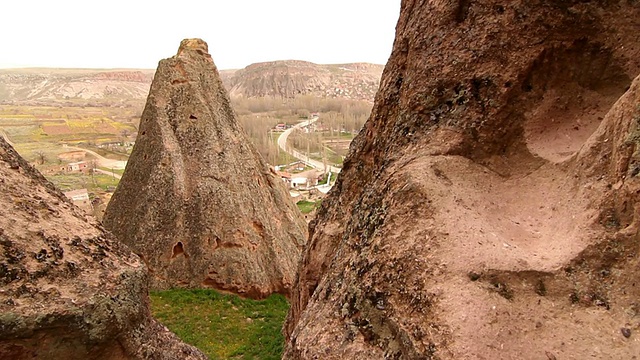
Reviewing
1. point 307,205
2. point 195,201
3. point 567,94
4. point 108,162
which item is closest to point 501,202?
point 567,94

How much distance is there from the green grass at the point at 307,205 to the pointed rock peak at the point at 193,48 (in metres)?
29.5

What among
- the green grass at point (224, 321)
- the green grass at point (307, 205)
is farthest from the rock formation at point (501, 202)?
the green grass at point (307, 205)

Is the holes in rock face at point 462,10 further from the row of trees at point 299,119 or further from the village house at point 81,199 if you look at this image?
the row of trees at point 299,119

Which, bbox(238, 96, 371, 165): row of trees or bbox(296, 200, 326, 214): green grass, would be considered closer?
bbox(296, 200, 326, 214): green grass

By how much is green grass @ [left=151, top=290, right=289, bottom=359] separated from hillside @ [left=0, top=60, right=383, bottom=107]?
447ft

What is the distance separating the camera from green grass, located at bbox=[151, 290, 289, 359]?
10854 mm

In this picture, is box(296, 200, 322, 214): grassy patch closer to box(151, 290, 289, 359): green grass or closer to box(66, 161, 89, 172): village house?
box(66, 161, 89, 172): village house

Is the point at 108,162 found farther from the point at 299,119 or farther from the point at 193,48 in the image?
the point at 299,119

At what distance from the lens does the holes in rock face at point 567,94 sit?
17.5 ft

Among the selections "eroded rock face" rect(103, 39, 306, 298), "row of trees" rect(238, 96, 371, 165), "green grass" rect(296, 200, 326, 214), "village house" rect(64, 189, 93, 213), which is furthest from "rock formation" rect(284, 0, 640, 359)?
"row of trees" rect(238, 96, 371, 165)

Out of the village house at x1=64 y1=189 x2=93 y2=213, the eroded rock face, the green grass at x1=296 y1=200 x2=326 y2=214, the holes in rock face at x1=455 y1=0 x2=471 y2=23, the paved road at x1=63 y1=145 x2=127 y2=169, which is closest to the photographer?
the holes in rock face at x1=455 y1=0 x2=471 y2=23

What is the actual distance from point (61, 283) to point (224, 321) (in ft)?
24.3

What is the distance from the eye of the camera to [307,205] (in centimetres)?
4744

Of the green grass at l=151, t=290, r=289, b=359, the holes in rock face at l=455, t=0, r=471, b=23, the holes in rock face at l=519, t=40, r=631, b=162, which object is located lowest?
the green grass at l=151, t=290, r=289, b=359
